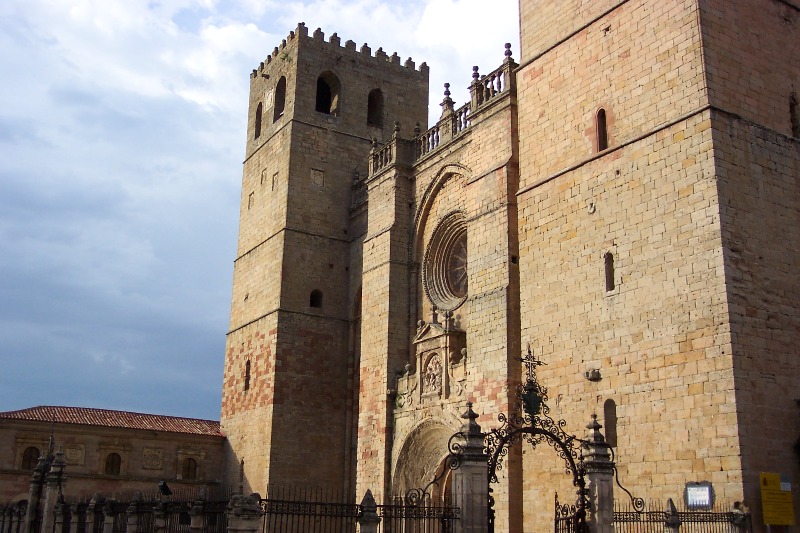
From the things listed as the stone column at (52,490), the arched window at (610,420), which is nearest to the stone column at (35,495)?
the stone column at (52,490)

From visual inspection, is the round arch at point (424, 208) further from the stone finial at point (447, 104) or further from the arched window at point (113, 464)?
the arched window at point (113, 464)

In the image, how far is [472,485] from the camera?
35.0 feet

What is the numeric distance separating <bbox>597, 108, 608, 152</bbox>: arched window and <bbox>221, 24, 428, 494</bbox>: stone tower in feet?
31.9

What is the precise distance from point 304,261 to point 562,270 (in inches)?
395

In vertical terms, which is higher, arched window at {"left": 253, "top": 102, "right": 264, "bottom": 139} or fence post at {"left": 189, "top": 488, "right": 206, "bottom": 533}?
arched window at {"left": 253, "top": 102, "right": 264, "bottom": 139}

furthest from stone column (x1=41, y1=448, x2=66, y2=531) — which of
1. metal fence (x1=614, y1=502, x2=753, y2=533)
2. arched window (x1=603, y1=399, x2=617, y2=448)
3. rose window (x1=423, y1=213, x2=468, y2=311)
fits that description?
metal fence (x1=614, y1=502, x2=753, y2=533)

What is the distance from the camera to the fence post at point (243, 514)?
9.73 m

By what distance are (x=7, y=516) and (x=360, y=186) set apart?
1201 cm

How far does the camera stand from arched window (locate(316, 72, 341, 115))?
25641 millimetres

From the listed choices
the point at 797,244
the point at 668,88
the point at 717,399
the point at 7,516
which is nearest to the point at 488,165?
the point at 668,88

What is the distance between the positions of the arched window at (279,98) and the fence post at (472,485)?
16.8m

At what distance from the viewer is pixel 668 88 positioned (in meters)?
13.7

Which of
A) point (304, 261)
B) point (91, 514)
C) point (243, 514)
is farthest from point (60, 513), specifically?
point (243, 514)

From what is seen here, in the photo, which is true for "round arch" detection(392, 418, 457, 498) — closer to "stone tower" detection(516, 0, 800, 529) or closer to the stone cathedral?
the stone cathedral
